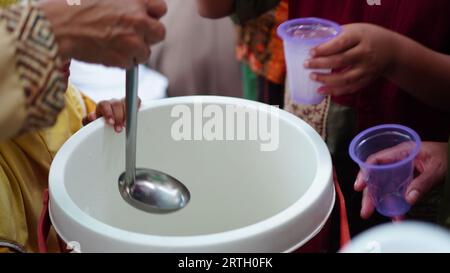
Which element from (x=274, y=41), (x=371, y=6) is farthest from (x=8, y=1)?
(x=274, y=41)

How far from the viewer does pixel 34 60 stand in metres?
0.59

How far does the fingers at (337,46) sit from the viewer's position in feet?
2.80

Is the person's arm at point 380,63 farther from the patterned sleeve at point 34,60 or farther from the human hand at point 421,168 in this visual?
the patterned sleeve at point 34,60

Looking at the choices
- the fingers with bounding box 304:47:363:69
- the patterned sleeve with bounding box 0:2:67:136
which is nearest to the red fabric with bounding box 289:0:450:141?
the fingers with bounding box 304:47:363:69

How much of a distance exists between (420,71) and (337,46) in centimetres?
20

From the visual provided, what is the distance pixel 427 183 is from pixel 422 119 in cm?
27

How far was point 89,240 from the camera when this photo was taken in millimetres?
646

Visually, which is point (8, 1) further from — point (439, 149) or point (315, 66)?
point (439, 149)

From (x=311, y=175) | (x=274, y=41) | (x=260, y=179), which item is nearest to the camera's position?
(x=311, y=175)

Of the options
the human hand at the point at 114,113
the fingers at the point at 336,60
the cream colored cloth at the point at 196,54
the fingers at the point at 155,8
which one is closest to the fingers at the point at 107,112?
the human hand at the point at 114,113

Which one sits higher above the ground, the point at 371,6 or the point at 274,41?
the point at 371,6

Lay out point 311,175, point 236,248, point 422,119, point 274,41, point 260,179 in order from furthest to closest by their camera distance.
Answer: point 274,41, point 422,119, point 260,179, point 311,175, point 236,248

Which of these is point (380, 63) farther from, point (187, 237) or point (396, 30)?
point (187, 237)

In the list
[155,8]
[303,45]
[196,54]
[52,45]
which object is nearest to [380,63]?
[303,45]
